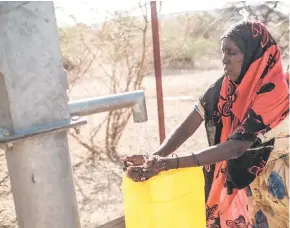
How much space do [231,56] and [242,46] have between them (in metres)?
0.07

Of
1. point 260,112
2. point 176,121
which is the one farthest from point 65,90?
Answer: point 176,121

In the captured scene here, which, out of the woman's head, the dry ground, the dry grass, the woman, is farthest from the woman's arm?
the dry grass

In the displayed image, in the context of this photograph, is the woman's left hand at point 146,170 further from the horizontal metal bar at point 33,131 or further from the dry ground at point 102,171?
the dry ground at point 102,171

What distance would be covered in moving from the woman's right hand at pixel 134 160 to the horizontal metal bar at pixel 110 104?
8.1 inches

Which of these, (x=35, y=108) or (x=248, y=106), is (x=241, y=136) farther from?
(x=35, y=108)

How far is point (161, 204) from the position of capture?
1.39 meters

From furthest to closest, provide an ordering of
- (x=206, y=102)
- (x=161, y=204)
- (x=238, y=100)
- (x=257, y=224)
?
(x=257, y=224), (x=206, y=102), (x=238, y=100), (x=161, y=204)

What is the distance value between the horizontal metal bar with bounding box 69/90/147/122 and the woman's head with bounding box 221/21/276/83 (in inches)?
17.2

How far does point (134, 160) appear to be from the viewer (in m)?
1.51

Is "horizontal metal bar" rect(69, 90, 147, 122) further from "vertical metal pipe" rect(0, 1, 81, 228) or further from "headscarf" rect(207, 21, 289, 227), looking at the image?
"headscarf" rect(207, 21, 289, 227)

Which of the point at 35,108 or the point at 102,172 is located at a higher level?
the point at 35,108

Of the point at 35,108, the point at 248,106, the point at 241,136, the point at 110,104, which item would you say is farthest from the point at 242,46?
A: the point at 35,108

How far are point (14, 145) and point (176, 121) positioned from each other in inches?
187

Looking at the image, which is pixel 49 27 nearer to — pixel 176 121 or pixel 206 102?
pixel 206 102
